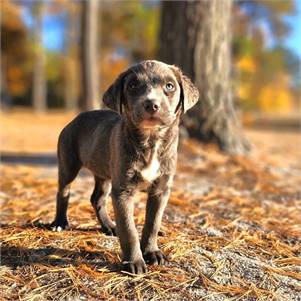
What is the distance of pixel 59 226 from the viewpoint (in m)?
4.16

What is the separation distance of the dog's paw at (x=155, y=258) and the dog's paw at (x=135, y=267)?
0.15 metres

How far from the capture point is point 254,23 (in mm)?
31250

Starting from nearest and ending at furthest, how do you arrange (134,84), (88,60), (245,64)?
(134,84) < (88,60) < (245,64)

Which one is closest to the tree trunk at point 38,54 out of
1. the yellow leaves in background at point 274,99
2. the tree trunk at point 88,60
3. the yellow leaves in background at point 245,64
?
the yellow leaves in background at point 245,64

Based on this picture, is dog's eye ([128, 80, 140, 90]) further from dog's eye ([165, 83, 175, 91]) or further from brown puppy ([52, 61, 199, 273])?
dog's eye ([165, 83, 175, 91])

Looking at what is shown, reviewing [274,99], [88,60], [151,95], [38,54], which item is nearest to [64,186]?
[151,95]

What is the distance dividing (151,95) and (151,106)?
14 cm

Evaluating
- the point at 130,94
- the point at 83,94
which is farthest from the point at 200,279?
the point at 83,94

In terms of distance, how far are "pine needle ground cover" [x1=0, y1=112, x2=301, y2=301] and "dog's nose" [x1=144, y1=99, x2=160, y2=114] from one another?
3.78 feet

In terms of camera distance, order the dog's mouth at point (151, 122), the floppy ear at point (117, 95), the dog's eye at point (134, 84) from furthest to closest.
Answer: the floppy ear at point (117, 95) → the dog's eye at point (134, 84) → the dog's mouth at point (151, 122)

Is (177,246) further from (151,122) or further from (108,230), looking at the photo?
(151,122)

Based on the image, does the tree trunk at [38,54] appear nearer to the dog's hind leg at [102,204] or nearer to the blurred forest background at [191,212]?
the blurred forest background at [191,212]

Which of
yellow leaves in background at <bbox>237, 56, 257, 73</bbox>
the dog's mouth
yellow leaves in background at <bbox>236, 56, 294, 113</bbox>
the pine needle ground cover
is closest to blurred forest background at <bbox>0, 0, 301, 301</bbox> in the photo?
the pine needle ground cover

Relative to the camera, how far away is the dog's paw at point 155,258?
3535mm
